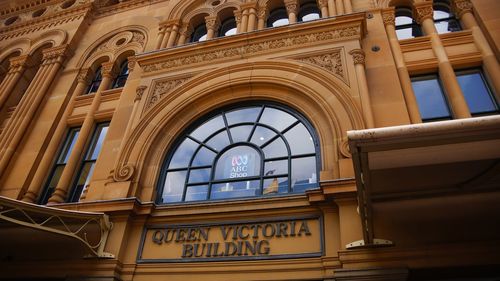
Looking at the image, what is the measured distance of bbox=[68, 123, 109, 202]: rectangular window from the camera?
10516 mm

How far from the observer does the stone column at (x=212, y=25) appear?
41.8 feet

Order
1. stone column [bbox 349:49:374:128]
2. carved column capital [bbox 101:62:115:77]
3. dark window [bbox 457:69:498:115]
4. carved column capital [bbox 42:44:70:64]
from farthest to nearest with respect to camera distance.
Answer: carved column capital [bbox 42:44:70:64]
carved column capital [bbox 101:62:115:77]
dark window [bbox 457:69:498:115]
stone column [bbox 349:49:374:128]

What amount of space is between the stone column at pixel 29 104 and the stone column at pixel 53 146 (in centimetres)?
102

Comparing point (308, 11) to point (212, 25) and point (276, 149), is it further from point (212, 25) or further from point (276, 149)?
point (276, 149)

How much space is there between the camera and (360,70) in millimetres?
8953

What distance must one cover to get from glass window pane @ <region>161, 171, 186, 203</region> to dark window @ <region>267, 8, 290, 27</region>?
644 centimetres

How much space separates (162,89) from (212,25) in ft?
11.5

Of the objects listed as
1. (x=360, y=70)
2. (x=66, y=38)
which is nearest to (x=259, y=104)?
(x=360, y=70)

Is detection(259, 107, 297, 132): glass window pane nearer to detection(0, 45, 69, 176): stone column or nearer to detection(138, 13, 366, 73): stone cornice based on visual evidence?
detection(138, 13, 366, 73): stone cornice

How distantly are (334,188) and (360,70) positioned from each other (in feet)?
11.3

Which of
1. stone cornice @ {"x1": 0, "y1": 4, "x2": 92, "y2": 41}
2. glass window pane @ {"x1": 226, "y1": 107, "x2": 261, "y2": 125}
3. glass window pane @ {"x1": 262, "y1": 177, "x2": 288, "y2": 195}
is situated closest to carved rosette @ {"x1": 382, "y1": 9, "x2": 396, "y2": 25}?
glass window pane @ {"x1": 226, "y1": 107, "x2": 261, "y2": 125}

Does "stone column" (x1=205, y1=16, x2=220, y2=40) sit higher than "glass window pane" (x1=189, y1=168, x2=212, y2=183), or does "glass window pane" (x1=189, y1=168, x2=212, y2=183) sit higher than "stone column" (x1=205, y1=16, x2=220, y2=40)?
"stone column" (x1=205, y1=16, x2=220, y2=40)

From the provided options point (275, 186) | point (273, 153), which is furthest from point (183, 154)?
point (275, 186)

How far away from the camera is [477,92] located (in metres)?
8.98
